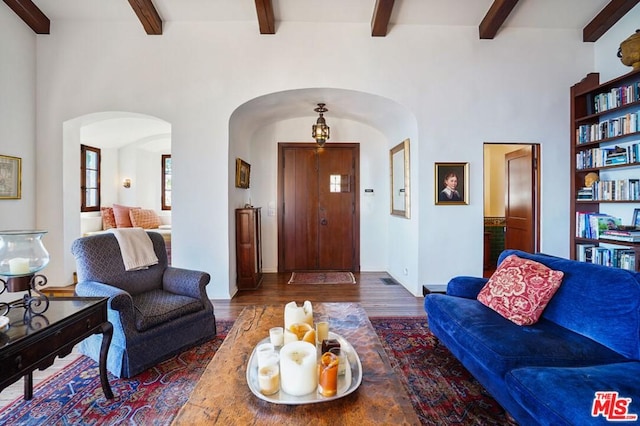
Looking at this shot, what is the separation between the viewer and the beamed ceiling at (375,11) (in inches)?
146

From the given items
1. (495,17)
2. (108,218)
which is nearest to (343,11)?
(495,17)

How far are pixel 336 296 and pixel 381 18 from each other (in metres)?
3.41

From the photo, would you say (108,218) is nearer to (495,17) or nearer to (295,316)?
(295,316)

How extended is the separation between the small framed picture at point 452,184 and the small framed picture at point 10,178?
5038 millimetres

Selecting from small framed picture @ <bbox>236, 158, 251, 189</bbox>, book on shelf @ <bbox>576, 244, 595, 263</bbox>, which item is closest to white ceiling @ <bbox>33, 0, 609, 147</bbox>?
small framed picture @ <bbox>236, 158, 251, 189</bbox>

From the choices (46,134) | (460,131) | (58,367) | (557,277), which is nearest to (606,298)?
(557,277)

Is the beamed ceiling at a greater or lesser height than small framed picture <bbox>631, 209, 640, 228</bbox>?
greater

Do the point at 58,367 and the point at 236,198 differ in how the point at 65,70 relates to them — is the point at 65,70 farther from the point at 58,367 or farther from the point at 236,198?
the point at 58,367

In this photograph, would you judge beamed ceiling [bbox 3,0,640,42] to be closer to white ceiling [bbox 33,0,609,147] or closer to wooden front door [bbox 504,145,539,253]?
white ceiling [bbox 33,0,609,147]

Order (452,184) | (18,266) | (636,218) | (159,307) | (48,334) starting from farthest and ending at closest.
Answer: (452,184) < (636,218) < (159,307) < (18,266) < (48,334)

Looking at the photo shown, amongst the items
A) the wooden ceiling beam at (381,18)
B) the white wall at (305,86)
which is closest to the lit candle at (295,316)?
the white wall at (305,86)

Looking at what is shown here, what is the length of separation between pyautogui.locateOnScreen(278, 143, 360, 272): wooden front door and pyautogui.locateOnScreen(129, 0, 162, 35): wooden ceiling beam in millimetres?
2445

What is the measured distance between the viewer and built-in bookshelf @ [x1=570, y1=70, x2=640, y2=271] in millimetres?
3447

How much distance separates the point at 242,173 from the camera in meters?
4.65
